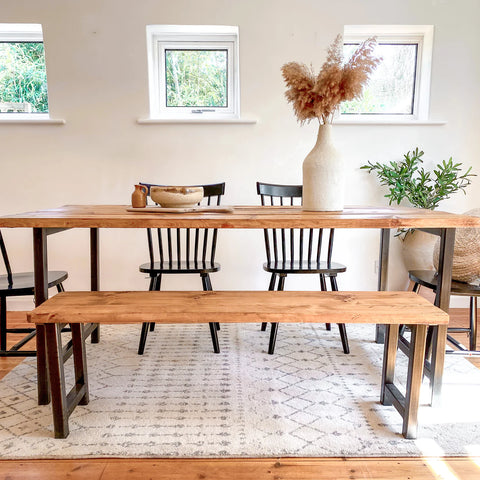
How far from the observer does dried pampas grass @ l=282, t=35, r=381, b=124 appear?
1.40 m

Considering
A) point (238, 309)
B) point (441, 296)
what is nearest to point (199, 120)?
point (238, 309)

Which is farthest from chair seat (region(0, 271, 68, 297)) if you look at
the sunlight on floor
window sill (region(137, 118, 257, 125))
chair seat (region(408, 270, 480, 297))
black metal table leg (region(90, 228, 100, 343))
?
chair seat (region(408, 270, 480, 297))

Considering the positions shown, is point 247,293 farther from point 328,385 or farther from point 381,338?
point 381,338

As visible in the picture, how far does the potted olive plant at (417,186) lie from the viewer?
8.24 ft

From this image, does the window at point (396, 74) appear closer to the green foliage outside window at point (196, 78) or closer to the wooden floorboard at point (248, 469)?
the green foliage outside window at point (196, 78)

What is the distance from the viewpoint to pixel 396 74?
9.12 ft

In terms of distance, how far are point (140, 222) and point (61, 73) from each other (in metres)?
1.85

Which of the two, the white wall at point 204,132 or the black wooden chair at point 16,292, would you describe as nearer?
the black wooden chair at point 16,292

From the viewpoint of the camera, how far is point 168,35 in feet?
8.76

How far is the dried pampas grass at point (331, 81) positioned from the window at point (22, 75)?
202 centimetres


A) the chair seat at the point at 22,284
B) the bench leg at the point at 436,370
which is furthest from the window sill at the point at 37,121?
the bench leg at the point at 436,370

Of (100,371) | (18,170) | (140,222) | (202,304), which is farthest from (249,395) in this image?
(18,170)

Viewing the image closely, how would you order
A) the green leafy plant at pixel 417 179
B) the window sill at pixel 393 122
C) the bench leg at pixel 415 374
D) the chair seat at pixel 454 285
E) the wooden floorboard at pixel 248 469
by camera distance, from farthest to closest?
the window sill at pixel 393 122, the green leafy plant at pixel 417 179, the chair seat at pixel 454 285, the bench leg at pixel 415 374, the wooden floorboard at pixel 248 469

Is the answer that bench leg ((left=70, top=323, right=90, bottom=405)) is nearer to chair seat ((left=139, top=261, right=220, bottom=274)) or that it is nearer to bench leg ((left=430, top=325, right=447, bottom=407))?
chair seat ((left=139, top=261, right=220, bottom=274))
